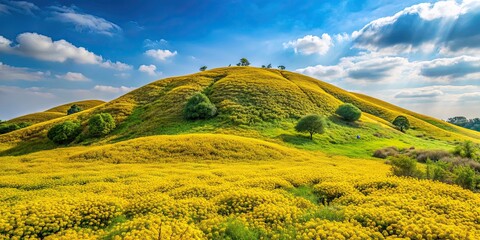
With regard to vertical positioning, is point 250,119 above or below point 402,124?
above

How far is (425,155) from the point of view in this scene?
4016 centimetres

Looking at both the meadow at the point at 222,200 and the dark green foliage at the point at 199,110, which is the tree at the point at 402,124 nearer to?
the meadow at the point at 222,200

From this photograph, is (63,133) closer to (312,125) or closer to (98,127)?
(98,127)

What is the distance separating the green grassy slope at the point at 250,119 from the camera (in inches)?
2186

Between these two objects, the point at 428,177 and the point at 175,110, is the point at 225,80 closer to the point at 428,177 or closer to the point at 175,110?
the point at 175,110

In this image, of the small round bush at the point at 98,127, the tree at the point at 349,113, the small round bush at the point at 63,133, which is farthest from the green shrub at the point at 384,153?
the small round bush at the point at 63,133

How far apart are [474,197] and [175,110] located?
65347 millimetres

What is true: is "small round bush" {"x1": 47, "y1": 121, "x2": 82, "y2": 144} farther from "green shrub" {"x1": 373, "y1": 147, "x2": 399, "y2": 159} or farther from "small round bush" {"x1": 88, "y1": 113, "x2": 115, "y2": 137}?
"green shrub" {"x1": 373, "y1": 147, "x2": 399, "y2": 159}

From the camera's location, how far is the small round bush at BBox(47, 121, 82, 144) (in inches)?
2377

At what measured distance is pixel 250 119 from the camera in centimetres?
6238

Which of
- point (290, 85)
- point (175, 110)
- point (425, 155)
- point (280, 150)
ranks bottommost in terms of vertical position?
point (425, 155)

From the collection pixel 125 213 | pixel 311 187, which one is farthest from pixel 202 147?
pixel 125 213

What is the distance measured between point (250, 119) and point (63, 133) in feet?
138

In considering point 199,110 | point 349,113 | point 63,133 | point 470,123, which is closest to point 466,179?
point 199,110
